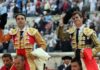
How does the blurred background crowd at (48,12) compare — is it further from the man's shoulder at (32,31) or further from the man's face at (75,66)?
the man's face at (75,66)

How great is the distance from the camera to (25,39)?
9.20 m

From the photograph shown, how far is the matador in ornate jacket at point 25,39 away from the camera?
896 centimetres

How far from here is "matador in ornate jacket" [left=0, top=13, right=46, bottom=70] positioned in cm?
896

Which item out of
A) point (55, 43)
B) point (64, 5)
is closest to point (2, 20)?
point (55, 43)

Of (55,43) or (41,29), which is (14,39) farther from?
(41,29)

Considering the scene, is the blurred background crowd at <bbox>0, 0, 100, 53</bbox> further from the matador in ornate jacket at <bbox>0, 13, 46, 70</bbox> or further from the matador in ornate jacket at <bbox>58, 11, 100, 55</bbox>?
the matador in ornate jacket at <bbox>58, 11, 100, 55</bbox>

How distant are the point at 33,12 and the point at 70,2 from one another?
4.52 feet

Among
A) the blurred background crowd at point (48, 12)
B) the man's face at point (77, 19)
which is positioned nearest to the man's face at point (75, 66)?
the man's face at point (77, 19)

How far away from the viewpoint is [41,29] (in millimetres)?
17359

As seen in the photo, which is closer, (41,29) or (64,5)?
(41,29)

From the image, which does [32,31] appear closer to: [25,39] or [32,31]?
[32,31]

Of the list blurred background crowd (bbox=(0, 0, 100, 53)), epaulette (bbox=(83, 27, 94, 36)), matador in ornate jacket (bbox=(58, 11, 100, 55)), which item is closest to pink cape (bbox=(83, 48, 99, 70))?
matador in ornate jacket (bbox=(58, 11, 100, 55))

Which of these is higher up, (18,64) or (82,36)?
(82,36)

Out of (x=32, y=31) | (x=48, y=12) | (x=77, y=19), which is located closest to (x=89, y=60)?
(x=77, y=19)
